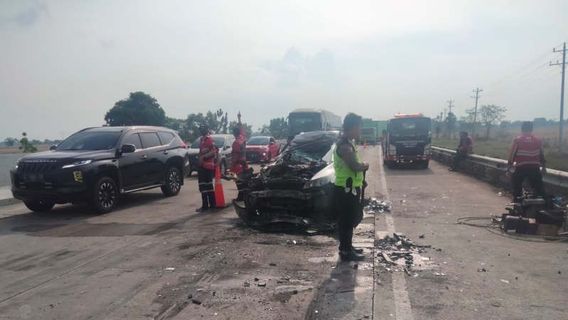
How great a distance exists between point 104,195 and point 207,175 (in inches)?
90.9

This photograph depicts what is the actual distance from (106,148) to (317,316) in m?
8.15

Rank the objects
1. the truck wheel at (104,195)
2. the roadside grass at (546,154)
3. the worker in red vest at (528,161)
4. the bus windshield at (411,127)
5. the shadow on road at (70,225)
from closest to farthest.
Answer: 1. the shadow on road at (70,225)
2. the worker in red vest at (528,161)
3. the truck wheel at (104,195)
4. the roadside grass at (546,154)
5. the bus windshield at (411,127)

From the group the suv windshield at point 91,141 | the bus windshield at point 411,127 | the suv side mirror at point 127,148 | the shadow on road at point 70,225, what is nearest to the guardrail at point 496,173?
the bus windshield at point 411,127

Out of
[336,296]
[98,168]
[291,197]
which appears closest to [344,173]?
[291,197]

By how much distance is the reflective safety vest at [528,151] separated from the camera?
31.3ft

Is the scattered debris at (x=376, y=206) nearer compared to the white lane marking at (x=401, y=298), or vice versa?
the white lane marking at (x=401, y=298)

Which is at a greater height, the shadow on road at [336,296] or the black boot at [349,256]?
the black boot at [349,256]

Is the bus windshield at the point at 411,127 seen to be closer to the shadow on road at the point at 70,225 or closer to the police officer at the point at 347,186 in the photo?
the shadow on road at the point at 70,225

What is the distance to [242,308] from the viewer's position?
460 cm

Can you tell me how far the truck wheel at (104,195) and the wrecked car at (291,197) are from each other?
3390 millimetres

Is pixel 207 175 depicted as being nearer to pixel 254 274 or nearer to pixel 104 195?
pixel 104 195

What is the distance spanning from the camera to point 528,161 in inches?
375

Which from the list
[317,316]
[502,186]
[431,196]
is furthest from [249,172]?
[502,186]

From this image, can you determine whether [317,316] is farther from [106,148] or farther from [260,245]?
[106,148]
